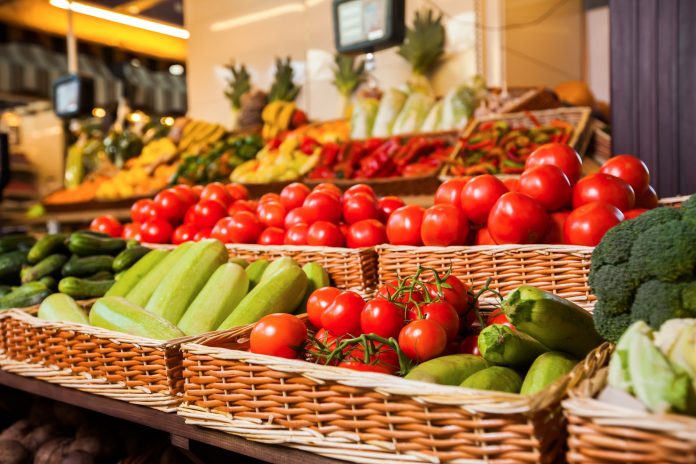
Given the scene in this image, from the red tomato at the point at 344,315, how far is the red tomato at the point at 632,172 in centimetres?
87

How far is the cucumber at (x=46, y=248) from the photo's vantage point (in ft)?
7.88

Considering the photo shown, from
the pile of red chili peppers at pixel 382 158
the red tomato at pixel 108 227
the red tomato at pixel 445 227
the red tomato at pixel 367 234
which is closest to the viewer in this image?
the red tomato at pixel 445 227

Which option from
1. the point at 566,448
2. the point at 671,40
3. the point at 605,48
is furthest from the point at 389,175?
the point at 605,48

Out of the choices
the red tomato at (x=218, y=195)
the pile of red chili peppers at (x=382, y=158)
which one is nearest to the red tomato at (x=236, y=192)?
the red tomato at (x=218, y=195)

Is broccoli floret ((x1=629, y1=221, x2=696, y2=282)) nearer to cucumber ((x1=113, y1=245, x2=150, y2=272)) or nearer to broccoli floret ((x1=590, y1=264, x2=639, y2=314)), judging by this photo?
broccoli floret ((x1=590, y1=264, x2=639, y2=314))

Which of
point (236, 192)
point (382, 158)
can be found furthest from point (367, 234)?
point (382, 158)

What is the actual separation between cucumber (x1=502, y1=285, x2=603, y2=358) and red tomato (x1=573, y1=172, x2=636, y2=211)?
0.50 metres

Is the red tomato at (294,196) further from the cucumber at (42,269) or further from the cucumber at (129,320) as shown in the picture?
the cucumber at (42,269)

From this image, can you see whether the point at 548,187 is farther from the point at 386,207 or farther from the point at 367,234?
the point at 386,207

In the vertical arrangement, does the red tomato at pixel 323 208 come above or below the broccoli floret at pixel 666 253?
above

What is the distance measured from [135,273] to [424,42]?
3.62 metres

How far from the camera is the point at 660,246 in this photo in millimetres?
1038

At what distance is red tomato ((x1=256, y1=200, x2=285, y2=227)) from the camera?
7.73 feet

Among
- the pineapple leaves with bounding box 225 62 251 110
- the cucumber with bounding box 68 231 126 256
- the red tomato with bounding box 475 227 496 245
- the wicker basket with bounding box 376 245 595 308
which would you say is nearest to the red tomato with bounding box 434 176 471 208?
the red tomato with bounding box 475 227 496 245
